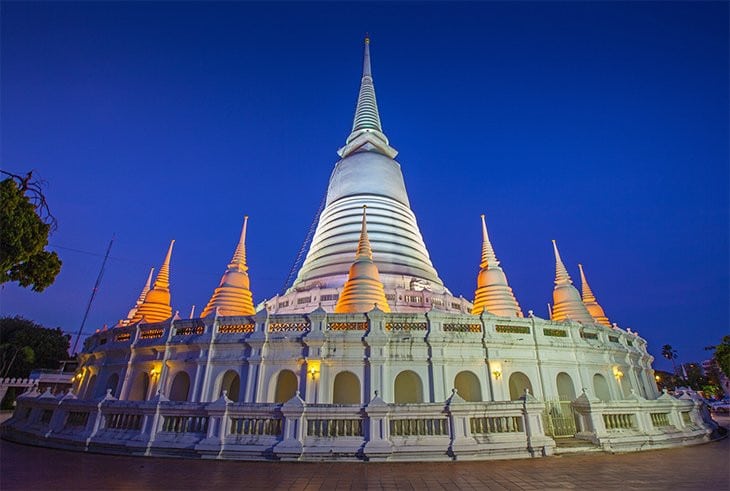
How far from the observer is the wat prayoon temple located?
11133 mm

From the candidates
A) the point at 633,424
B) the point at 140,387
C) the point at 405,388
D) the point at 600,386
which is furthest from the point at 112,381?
the point at 600,386

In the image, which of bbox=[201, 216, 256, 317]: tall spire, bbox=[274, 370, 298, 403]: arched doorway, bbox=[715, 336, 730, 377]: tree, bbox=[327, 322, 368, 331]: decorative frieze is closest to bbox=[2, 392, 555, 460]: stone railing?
bbox=[327, 322, 368, 331]: decorative frieze

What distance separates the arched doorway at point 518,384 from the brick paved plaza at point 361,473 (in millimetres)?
7633

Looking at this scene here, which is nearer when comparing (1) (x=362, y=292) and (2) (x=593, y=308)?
(1) (x=362, y=292)

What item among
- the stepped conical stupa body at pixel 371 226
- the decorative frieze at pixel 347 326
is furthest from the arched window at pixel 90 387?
the decorative frieze at pixel 347 326

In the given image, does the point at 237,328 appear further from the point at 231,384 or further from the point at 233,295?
the point at 233,295

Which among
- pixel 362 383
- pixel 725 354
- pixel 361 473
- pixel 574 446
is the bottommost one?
pixel 361 473

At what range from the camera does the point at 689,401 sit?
16766 millimetres

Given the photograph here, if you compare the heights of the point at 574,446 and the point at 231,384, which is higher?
the point at 231,384

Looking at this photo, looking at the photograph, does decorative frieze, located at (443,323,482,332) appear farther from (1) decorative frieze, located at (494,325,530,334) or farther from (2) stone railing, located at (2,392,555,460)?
(2) stone railing, located at (2,392,555,460)

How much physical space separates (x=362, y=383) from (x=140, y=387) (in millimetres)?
12562

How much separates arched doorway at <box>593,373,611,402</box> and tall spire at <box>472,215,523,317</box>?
6.21m

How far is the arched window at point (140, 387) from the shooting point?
20156 millimetres

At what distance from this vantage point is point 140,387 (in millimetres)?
20656
